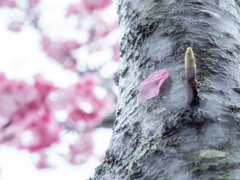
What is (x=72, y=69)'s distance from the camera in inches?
107

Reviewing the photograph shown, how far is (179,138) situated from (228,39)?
237 mm

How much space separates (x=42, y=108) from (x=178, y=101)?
1562 millimetres

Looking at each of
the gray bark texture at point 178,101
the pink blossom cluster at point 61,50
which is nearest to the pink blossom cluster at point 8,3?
the pink blossom cluster at point 61,50

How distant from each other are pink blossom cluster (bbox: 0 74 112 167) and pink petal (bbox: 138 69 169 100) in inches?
54.1

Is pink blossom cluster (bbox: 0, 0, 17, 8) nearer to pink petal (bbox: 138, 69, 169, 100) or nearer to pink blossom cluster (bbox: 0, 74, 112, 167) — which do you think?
pink blossom cluster (bbox: 0, 74, 112, 167)

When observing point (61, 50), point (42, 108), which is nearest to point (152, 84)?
point (42, 108)

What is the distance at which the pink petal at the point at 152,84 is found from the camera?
13.6 inches

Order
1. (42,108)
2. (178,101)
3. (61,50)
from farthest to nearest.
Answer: (61,50) → (42,108) → (178,101)

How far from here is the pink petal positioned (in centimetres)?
35

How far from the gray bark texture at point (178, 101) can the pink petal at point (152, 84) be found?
0.01 meters

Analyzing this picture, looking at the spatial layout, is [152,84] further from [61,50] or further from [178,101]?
[61,50]

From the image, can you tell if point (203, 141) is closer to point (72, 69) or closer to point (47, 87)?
point (47, 87)

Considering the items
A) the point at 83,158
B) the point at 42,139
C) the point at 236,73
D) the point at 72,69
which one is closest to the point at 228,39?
the point at 236,73

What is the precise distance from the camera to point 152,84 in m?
0.35
